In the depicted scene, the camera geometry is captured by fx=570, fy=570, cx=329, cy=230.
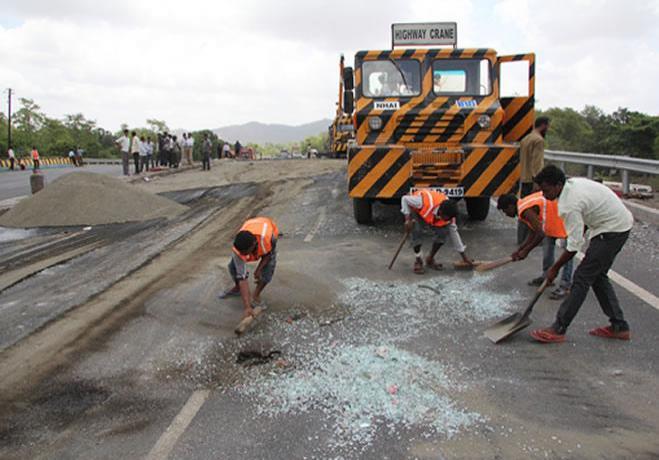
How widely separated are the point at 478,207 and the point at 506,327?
5.58 m

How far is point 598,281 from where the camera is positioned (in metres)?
4.70

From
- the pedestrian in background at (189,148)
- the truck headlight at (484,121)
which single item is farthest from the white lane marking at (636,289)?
the pedestrian in background at (189,148)

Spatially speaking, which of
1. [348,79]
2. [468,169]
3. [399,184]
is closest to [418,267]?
[399,184]

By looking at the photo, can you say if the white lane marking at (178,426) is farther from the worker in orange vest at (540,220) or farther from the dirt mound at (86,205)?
the dirt mound at (86,205)

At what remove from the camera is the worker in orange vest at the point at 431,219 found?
676 centimetres

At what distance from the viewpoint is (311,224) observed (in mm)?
10055

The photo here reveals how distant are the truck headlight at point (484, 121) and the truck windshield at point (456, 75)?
0.52m

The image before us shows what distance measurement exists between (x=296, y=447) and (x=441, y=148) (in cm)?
654

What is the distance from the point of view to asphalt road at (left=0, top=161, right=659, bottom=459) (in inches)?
130

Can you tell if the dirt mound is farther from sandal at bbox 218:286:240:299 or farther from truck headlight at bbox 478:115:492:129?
truck headlight at bbox 478:115:492:129

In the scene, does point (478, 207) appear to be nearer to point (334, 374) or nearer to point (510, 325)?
point (510, 325)

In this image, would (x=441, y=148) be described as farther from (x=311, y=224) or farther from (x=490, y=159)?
(x=311, y=224)

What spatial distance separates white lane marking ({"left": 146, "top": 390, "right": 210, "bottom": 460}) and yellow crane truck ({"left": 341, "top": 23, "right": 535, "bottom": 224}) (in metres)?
5.67

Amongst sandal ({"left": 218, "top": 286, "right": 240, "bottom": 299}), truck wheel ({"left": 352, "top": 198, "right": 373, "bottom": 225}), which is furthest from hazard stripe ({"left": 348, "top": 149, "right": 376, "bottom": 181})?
sandal ({"left": 218, "top": 286, "right": 240, "bottom": 299})
